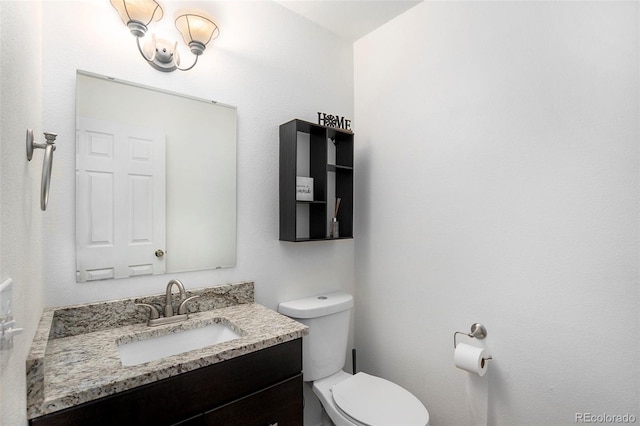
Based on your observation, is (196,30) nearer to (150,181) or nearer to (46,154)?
(150,181)

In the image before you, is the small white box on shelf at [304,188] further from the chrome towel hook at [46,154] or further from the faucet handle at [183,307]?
the chrome towel hook at [46,154]

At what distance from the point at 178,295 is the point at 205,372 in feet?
1.55

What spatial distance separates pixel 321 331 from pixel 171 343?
73 cm

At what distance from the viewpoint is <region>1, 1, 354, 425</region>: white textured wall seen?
771 millimetres

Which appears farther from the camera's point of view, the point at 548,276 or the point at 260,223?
the point at 260,223

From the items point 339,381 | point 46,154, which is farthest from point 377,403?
point 46,154

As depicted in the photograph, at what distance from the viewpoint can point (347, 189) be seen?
1.95 metres

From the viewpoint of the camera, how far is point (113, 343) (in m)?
1.11

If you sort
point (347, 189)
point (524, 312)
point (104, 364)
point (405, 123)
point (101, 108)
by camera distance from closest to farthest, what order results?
point (104, 364) → point (101, 108) → point (524, 312) → point (405, 123) → point (347, 189)

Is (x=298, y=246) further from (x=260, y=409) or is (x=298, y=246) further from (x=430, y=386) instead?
(x=430, y=386)

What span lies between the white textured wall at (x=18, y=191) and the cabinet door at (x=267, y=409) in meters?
0.54

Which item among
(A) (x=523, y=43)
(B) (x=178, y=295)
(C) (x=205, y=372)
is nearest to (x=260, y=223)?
(B) (x=178, y=295)

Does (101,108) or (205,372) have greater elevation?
(101,108)

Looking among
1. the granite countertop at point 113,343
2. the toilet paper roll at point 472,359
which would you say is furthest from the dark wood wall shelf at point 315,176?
the toilet paper roll at point 472,359
